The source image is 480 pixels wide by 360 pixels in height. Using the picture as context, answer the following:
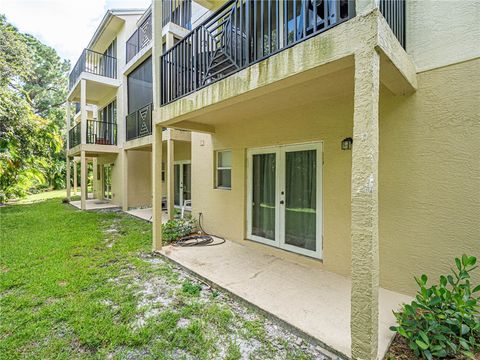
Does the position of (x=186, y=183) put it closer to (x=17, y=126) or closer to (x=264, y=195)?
(x=264, y=195)

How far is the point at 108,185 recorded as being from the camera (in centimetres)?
1470

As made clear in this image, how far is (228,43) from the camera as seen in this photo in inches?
148

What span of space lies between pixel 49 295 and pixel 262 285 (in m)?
3.19

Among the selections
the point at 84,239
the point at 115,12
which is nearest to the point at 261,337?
the point at 84,239

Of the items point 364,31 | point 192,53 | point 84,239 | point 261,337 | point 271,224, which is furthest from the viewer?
point 84,239

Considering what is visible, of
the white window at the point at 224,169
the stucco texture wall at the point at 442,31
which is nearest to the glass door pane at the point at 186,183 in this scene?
the white window at the point at 224,169

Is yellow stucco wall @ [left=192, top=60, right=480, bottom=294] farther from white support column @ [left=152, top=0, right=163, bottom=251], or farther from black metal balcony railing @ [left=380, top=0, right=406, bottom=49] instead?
white support column @ [left=152, top=0, right=163, bottom=251]

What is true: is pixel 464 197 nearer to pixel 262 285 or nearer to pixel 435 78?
pixel 435 78

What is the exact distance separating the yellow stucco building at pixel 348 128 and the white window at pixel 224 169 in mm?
138

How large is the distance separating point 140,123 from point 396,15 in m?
9.44

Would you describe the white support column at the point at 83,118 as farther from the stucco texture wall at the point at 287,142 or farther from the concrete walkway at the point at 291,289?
the concrete walkway at the point at 291,289

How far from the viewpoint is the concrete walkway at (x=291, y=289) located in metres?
2.63

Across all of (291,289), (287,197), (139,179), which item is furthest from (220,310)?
(139,179)

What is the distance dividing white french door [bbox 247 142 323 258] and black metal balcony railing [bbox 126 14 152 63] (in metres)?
8.55
